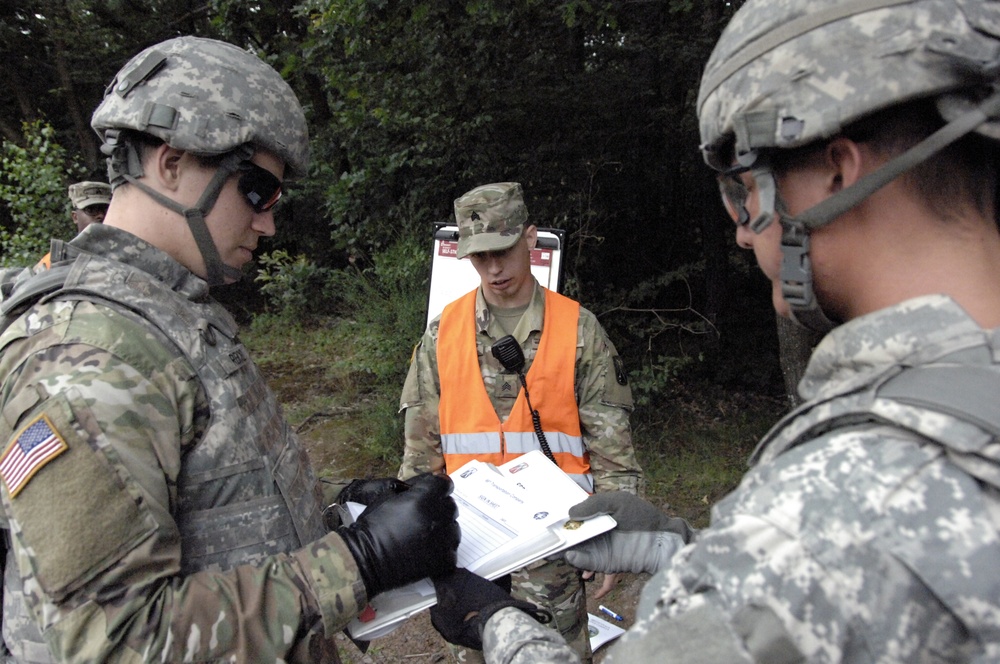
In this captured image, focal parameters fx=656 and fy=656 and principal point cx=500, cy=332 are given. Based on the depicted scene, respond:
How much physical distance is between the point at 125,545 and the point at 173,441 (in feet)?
0.76

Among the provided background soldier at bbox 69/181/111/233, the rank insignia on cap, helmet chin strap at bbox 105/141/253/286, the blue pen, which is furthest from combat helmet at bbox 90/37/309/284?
background soldier at bbox 69/181/111/233

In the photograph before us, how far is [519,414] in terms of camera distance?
2.76 meters

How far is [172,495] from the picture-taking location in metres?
1.44

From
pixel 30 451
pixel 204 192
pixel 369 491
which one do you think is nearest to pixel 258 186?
pixel 204 192

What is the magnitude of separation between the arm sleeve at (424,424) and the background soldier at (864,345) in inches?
72.5

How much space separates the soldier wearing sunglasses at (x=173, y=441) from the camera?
1256 mm

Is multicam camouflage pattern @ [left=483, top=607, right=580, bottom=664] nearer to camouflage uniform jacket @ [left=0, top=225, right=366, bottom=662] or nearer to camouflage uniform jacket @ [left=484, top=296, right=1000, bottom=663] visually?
camouflage uniform jacket @ [left=0, top=225, right=366, bottom=662]

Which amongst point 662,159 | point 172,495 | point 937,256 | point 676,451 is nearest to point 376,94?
point 662,159

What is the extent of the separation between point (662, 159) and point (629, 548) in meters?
6.06

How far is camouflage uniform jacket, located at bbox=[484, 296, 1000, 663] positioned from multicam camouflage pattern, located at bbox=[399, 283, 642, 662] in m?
1.81

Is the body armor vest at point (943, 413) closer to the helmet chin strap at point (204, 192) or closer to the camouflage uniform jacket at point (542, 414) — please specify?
the helmet chin strap at point (204, 192)

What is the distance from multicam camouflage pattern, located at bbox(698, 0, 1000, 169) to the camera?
1.01 meters

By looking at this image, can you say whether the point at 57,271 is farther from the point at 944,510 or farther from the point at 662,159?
the point at 662,159

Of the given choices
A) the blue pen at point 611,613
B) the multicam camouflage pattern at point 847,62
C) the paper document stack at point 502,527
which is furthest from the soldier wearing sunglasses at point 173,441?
the blue pen at point 611,613
